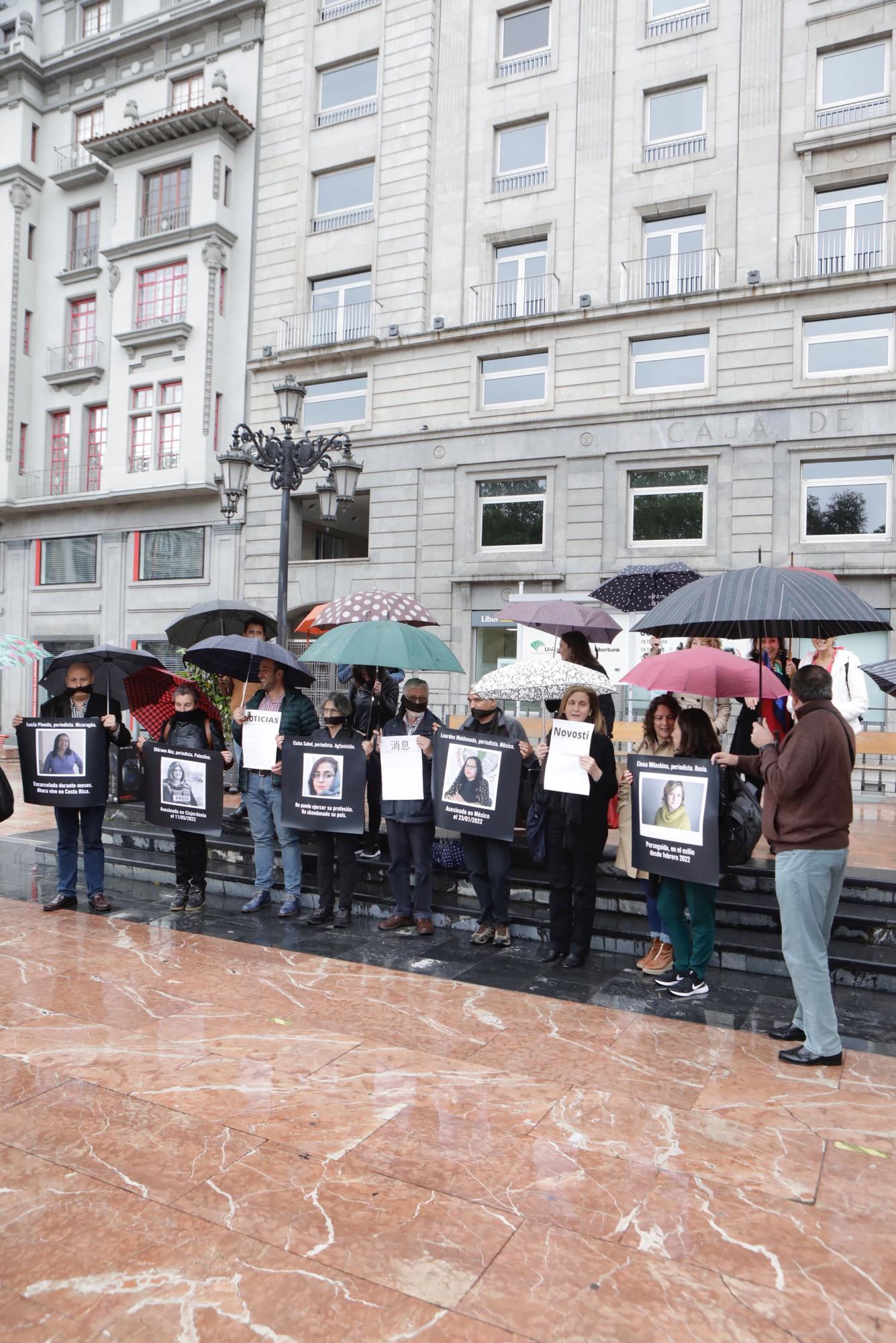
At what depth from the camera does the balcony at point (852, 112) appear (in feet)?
60.7

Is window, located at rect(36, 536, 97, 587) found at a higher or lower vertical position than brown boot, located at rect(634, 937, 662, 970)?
higher

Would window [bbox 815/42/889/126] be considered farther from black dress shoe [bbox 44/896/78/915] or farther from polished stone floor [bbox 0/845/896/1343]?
black dress shoe [bbox 44/896/78/915]

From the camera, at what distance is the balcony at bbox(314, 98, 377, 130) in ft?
77.2

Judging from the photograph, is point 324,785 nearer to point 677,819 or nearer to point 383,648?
point 383,648

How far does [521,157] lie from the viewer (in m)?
21.8

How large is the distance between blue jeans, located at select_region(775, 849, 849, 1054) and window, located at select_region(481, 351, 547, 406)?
17990 mm

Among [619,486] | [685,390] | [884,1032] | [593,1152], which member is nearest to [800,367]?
[685,390]

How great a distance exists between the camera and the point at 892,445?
18.0 metres

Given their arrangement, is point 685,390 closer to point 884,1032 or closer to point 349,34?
point 349,34

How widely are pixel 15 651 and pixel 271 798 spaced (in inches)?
121

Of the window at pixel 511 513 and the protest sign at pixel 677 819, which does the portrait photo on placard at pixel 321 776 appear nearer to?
the protest sign at pixel 677 819

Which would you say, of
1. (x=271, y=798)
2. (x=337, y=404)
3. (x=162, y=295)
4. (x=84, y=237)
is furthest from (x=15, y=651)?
(x=84, y=237)

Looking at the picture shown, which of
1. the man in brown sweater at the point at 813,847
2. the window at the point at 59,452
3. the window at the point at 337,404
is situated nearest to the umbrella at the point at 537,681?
the man in brown sweater at the point at 813,847

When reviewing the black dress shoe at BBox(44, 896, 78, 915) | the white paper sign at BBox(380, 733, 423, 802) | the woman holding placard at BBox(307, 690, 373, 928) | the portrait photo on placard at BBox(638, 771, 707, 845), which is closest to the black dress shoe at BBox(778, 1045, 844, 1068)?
the portrait photo on placard at BBox(638, 771, 707, 845)
